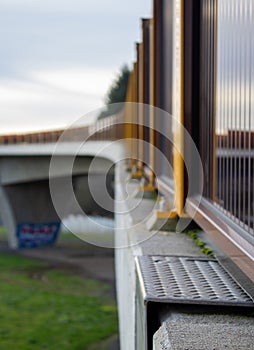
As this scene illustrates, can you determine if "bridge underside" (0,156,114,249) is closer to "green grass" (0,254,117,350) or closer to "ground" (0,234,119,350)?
"ground" (0,234,119,350)

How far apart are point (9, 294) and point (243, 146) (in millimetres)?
20002

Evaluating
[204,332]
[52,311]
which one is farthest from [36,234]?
[204,332]

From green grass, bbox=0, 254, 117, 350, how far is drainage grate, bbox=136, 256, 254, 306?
36.1 ft

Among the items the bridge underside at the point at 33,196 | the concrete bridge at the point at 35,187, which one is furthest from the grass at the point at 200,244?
the bridge underside at the point at 33,196

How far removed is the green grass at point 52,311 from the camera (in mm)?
15883

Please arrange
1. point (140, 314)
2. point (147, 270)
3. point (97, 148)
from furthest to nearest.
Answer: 1. point (97, 148)
2. point (147, 270)
3. point (140, 314)

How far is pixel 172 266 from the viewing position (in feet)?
14.3

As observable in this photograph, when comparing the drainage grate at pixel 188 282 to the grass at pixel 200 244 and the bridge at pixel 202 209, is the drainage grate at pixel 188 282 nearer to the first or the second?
the bridge at pixel 202 209

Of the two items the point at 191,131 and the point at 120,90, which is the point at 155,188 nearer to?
the point at 191,131

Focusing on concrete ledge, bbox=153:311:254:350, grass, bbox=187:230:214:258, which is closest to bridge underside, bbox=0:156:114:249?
grass, bbox=187:230:214:258

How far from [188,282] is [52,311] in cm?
1616

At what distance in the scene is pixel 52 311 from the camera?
770 inches

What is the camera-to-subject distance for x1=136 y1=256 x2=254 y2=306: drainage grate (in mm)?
3416

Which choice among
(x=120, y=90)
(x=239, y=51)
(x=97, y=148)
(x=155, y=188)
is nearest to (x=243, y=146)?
(x=239, y=51)
